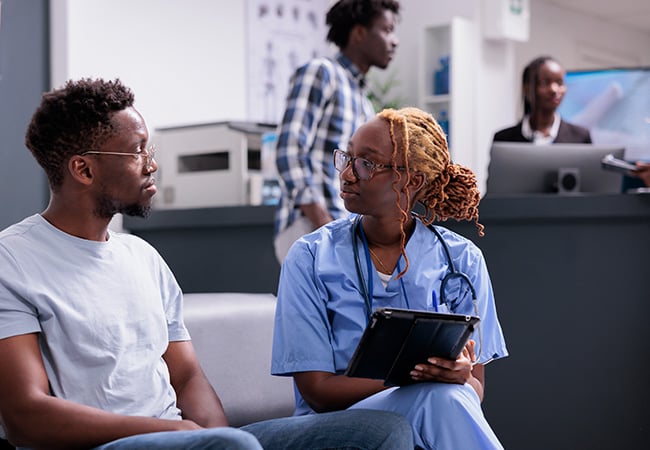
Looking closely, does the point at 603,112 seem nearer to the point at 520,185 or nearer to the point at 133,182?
the point at 520,185

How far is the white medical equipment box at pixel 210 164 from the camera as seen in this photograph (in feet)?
12.0

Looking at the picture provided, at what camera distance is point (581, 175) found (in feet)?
9.77

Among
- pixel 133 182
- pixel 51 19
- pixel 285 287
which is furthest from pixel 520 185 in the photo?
pixel 51 19

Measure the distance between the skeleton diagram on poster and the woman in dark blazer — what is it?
1404 millimetres

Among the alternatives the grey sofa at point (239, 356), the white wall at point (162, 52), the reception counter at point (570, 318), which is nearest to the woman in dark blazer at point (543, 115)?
the reception counter at point (570, 318)

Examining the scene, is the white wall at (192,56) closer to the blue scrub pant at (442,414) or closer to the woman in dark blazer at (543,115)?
the woman in dark blazer at (543,115)

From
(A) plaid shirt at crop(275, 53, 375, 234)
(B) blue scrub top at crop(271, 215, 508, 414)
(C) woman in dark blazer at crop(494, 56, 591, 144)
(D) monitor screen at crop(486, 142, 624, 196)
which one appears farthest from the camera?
(C) woman in dark blazer at crop(494, 56, 591, 144)

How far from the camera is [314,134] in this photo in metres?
2.67

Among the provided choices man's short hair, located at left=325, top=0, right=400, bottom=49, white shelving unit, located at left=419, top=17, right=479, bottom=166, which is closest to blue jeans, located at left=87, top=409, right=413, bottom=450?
man's short hair, located at left=325, top=0, right=400, bottom=49

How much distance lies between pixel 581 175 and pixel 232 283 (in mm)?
1298

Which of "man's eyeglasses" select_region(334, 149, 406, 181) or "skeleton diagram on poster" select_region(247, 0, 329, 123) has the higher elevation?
"skeleton diagram on poster" select_region(247, 0, 329, 123)

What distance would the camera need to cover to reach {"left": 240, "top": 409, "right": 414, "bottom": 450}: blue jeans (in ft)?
4.50

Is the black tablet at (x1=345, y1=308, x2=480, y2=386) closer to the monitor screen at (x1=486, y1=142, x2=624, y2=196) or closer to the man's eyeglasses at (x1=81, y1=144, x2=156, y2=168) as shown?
the man's eyeglasses at (x1=81, y1=144, x2=156, y2=168)

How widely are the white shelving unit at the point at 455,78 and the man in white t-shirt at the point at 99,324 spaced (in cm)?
391
